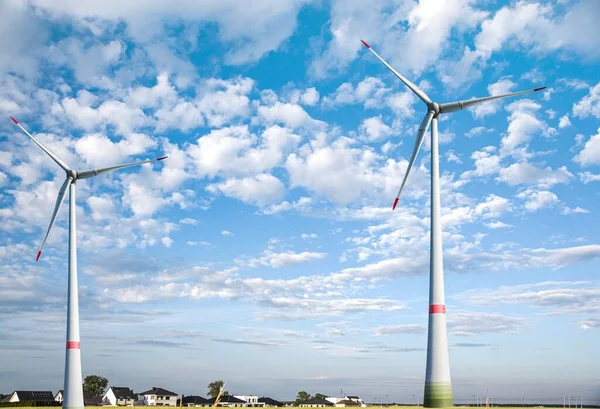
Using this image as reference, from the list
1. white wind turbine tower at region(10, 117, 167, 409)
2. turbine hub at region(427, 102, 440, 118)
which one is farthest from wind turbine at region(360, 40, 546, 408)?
white wind turbine tower at region(10, 117, 167, 409)

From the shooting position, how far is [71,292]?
299ft

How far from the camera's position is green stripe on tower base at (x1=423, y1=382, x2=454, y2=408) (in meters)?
63.6

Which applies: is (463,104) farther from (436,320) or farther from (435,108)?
(436,320)

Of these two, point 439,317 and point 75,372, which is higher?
point 439,317

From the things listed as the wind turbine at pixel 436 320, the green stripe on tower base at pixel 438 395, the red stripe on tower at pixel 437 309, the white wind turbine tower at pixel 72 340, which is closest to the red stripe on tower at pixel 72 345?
the white wind turbine tower at pixel 72 340

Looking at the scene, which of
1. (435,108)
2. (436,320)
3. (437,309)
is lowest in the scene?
(436,320)

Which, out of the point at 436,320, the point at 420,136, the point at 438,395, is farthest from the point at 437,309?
the point at 420,136

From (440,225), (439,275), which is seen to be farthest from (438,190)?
(439,275)

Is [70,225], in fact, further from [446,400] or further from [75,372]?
[446,400]

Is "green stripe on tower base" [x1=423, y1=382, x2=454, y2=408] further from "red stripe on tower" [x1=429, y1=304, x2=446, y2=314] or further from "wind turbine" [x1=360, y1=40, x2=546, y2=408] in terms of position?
"red stripe on tower" [x1=429, y1=304, x2=446, y2=314]

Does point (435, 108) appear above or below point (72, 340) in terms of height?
above

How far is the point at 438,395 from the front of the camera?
2518 inches

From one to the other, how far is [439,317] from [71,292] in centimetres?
5321

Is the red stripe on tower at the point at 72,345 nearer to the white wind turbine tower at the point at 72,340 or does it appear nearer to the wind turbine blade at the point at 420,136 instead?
the white wind turbine tower at the point at 72,340
